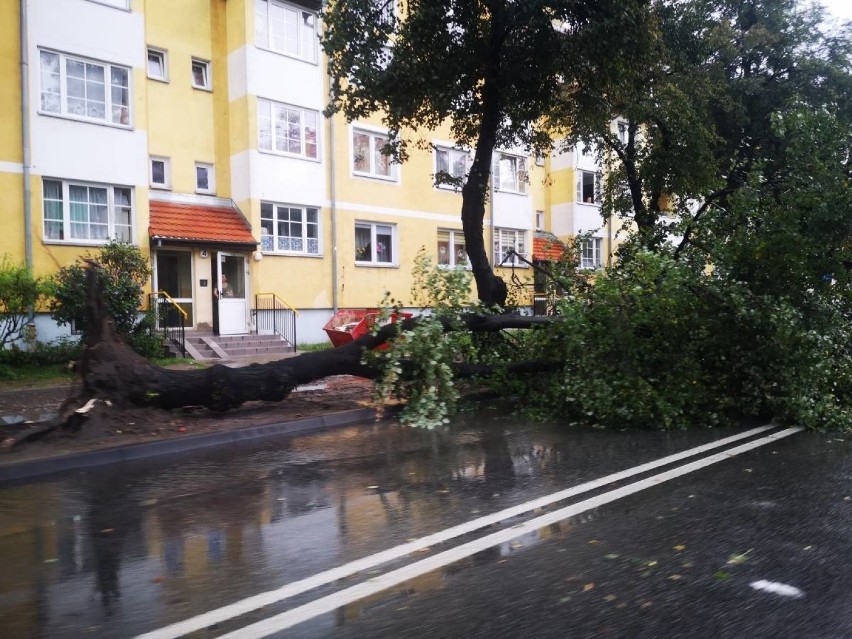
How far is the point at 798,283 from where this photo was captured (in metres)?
9.03

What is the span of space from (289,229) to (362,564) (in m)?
17.8

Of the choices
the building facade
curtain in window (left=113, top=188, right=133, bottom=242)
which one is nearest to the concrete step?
the building facade

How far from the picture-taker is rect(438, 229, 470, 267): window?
83.6 ft

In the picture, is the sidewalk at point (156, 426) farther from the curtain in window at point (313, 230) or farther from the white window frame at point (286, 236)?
the curtain in window at point (313, 230)

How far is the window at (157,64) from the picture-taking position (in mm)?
19625

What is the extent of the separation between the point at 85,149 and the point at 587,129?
12204 mm

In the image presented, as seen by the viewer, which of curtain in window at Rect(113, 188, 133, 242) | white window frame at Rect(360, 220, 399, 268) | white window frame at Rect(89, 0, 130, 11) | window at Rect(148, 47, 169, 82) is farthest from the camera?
white window frame at Rect(360, 220, 399, 268)

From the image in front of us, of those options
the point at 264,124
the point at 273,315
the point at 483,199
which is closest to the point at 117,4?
the point at 264,124

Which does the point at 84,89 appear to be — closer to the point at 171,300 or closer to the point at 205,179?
the point at 205,179

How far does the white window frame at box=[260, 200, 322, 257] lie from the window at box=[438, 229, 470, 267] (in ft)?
17.6

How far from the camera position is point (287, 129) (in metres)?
21.0

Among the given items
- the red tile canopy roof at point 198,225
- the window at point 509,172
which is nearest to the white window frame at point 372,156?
the red tile canopy roof at point 198,225

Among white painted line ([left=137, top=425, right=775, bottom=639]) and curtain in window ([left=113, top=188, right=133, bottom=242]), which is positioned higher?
curtain in window ([left=113, top=188, right=133, bottom=242])

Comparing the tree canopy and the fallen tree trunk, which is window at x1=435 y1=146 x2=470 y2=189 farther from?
the fallen tree trunk
